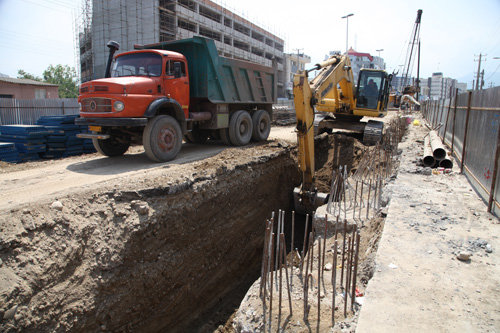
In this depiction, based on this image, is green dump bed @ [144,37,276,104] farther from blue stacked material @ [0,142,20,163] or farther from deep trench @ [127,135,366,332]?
blue stacked material @ [0,142,20,163]

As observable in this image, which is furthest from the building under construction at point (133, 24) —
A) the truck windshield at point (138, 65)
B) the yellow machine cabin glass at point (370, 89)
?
the truck windshield at point (138, 65)

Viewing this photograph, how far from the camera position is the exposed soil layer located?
3.79 meters

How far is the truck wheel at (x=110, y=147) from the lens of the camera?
25.2 feet

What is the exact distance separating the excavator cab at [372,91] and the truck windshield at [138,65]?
7.72 metres

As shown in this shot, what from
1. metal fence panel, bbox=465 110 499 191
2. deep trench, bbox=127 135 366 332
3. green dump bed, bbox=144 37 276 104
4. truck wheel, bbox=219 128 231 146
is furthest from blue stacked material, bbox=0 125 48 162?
metal fence panel, bbox=465 110 499 191

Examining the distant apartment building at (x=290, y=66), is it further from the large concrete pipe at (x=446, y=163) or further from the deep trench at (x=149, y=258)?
the deep trench at (x=149, y=258)

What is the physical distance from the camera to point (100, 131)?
277 inches

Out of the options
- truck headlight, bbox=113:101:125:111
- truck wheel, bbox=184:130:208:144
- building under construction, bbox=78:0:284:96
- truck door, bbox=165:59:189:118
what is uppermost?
building under construction, bbox=78:0:284:96

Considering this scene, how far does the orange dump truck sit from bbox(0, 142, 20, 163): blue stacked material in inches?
94.2

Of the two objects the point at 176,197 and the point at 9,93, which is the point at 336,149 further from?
the point at 9,93

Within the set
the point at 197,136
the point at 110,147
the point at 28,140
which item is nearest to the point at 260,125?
the point at 197,136

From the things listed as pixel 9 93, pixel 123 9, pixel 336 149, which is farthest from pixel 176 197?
pixel 123 9

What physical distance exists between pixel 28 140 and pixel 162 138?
459 centimetres

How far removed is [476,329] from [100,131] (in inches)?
285
